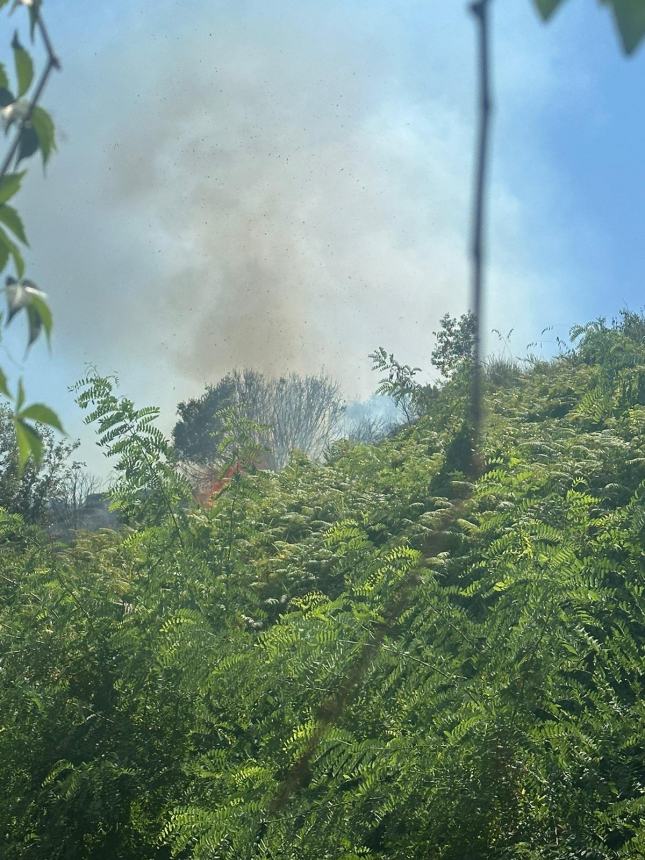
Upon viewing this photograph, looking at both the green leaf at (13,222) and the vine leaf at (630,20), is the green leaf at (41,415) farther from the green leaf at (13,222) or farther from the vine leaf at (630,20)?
the vine leaf at (630,20)

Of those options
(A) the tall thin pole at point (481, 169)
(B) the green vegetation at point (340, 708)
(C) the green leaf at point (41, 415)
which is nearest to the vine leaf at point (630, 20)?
(A) the tall thin pole at point (481, 169)

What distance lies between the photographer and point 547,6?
86 cm

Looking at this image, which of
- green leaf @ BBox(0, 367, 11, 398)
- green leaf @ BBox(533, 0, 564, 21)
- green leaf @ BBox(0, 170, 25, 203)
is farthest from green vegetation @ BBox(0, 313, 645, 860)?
green leaf @ BBox(533, 0, 564, 21)

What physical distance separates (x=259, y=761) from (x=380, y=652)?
0.53m

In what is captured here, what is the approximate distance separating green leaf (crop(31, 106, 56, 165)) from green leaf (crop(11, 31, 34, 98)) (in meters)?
0.04

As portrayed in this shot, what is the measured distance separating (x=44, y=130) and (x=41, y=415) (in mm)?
436

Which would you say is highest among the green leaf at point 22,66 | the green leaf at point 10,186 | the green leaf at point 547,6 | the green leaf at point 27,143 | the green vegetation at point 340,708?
the green leaf at point 22,66

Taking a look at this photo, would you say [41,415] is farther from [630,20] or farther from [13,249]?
[630,20]

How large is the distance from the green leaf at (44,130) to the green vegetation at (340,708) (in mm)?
2051

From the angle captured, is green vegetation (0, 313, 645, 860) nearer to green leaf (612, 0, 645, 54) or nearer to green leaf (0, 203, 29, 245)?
green leaf (0, 203, 29, 245)

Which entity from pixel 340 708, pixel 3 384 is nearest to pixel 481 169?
pixel 3 384

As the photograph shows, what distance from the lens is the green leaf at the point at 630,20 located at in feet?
2.52

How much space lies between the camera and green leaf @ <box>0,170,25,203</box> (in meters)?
1.23

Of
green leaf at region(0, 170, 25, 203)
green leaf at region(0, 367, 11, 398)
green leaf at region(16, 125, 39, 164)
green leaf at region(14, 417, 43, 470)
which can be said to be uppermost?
green leaf at region(16, 125, 39, 164)
